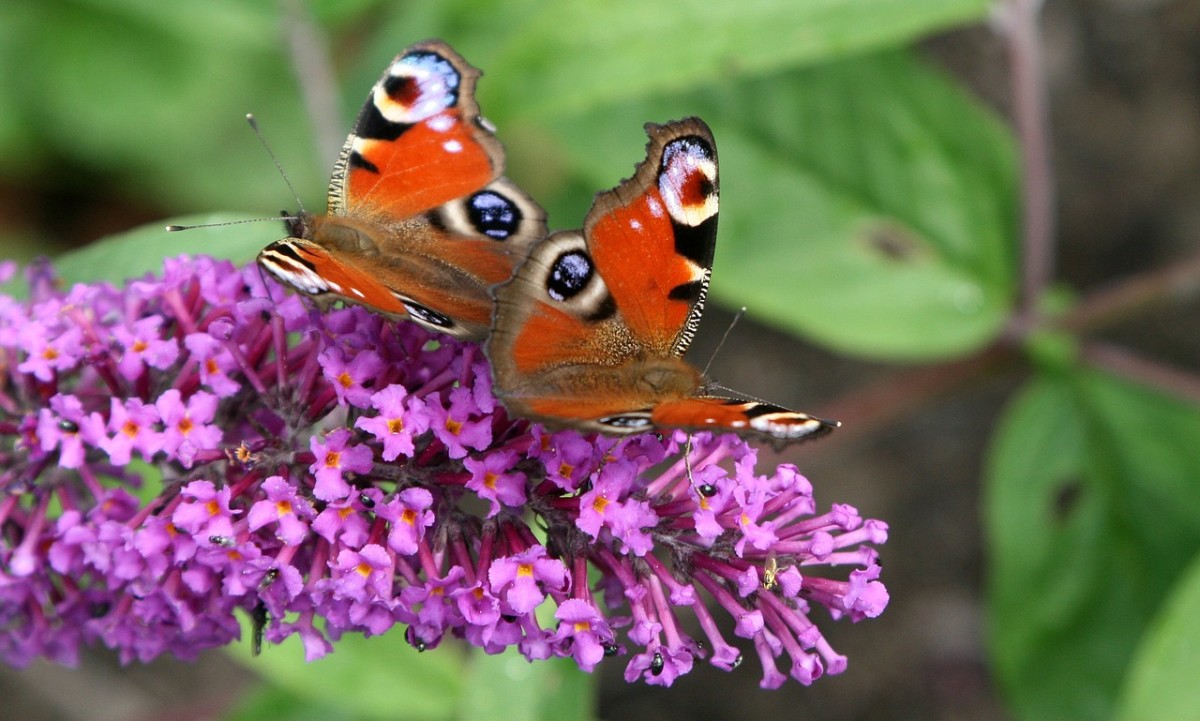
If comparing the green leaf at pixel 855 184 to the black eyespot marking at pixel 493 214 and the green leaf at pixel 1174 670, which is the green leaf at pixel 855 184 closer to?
the green leaf at pixel 1174 670

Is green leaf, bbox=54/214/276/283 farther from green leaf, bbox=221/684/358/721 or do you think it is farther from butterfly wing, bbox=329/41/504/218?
green leaf, bbox=221/684/358/721

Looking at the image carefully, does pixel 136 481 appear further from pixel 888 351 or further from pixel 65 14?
pixel 65 14

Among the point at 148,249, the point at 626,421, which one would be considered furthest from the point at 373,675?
the point at 626,421

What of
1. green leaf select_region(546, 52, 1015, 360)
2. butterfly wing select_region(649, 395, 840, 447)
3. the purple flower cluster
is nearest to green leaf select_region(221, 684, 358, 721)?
the purple flower cluster

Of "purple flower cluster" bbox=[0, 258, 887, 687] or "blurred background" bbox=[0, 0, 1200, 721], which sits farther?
"blurred background" bbox=[0, 0, 1200, 721]

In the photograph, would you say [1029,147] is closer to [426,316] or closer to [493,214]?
[493,214]

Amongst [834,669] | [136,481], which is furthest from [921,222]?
[136,481]
